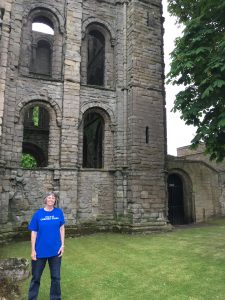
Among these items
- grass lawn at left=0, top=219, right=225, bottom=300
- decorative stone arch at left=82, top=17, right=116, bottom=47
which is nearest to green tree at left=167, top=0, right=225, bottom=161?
grass lawn at left=0, top=219, right=225, bottom=300

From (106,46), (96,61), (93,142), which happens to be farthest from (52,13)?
(93,142)

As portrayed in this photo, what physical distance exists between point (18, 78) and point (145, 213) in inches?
301

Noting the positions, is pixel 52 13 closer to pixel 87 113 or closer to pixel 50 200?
pixel 87 113

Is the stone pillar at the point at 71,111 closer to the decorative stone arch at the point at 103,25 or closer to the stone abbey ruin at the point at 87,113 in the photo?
the stone abbey ruin at the point at 87,113

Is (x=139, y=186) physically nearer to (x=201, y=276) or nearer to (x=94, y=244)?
(x=94, y=244)

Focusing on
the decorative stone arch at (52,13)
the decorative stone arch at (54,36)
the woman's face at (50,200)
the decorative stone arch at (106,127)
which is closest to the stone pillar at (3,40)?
the decorative stone arch at (54,36)

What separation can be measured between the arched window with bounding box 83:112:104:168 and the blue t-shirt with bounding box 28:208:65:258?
A: 11.4 m

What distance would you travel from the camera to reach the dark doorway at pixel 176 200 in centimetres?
1625

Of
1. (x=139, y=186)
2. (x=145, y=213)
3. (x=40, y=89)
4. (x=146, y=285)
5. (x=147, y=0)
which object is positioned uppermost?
(x=147, y=0)

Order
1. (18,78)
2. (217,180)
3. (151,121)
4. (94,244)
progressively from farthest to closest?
1. (217,180)
2. (151,121)
3. (18,78)
4. (94,244)

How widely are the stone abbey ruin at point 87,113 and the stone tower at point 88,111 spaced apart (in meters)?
0.04

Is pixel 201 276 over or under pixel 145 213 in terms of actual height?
under

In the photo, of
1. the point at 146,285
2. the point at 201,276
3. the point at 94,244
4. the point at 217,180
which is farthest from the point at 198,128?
the point at 217,180

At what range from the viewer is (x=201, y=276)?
5.92 meters
